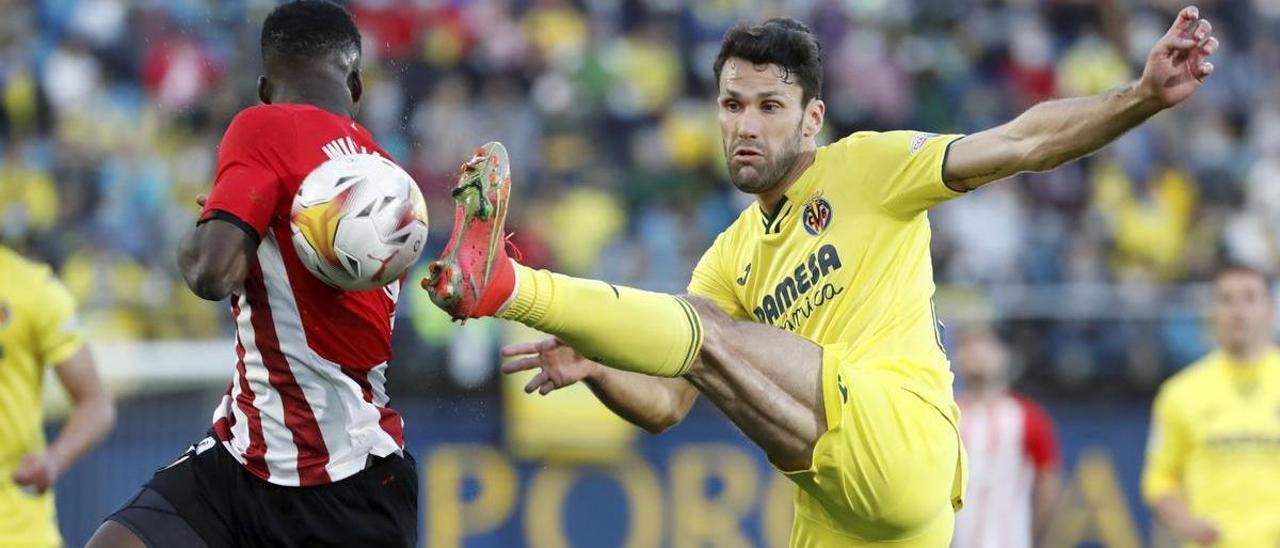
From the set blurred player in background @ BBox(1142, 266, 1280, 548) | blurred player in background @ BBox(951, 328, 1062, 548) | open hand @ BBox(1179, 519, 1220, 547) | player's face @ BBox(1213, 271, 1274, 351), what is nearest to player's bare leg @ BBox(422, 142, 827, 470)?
open hand @ BBox(1179, 519, 1220, 547)

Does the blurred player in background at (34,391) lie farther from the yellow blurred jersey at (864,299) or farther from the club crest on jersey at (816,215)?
the club crest on jersey at (816,215)

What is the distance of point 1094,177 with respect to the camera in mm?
16047

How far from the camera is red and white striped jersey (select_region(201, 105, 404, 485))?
510 centimetres

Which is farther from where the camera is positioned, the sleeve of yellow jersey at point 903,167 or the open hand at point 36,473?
the open hand at point 36,473

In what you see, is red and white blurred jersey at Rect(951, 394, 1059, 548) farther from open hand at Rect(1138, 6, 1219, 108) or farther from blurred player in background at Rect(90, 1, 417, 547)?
blurred player in background at Rect(90, 1, 417, 547)

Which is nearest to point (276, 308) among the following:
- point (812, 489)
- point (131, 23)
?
point (812, 489)

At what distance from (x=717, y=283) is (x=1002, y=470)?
455 centimetres

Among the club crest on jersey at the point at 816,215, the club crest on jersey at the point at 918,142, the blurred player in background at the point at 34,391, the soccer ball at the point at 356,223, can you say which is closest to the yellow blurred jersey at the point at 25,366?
the blurred player in background at the point at 34,391

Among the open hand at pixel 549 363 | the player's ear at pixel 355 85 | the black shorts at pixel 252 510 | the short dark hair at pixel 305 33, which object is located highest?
the short dark hair at pixel 305 33

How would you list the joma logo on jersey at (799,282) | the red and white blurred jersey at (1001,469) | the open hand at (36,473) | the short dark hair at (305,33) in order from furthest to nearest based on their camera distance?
1. the red and white blurred jersey at (1001,469)
2. the open hand at (36,473)
3. the joma logo on jersey at (799,282)
4. the short dark hair at (305,33)

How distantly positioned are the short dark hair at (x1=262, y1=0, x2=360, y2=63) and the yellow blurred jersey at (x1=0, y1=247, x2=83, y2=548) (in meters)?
2.58

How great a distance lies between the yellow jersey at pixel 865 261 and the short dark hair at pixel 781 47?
0.29m

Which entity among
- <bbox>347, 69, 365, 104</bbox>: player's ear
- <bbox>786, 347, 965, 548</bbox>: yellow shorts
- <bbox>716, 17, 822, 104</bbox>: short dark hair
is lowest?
<bbox>786, 347, 965, 548</bbox>: yellow shorts

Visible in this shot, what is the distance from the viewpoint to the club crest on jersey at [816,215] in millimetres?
6074
